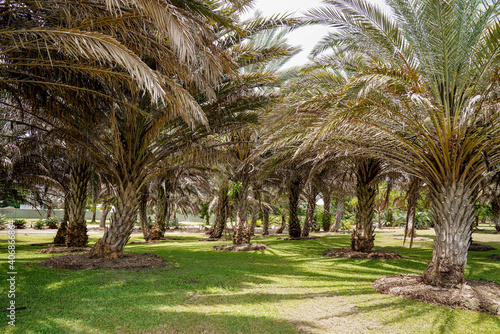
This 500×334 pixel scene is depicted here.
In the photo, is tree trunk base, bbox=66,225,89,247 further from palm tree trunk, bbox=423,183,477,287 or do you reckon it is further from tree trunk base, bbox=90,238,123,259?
palm tree trunk, bbox=423,183,477,287

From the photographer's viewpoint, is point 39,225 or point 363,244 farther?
point 39,225

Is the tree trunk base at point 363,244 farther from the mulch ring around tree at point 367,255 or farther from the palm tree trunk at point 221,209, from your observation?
the palm tree trunk at point 221,209

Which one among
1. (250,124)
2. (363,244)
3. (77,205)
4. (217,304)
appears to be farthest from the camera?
(77,205)

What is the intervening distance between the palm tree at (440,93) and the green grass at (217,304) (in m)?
1.58

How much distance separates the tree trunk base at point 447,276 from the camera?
16.9 feet

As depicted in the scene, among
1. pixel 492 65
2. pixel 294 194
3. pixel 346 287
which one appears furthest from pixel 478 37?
pixel 294 194

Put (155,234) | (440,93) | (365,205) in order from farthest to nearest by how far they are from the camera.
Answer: (155,234) < (365,205) < (440,93)

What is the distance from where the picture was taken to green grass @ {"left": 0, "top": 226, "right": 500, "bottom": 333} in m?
3.60

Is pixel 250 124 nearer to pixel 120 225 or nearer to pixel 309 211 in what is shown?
pixel 120 225

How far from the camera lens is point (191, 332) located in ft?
11.2

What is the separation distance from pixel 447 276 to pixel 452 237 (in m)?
0.68

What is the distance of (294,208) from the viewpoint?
16.9 meters

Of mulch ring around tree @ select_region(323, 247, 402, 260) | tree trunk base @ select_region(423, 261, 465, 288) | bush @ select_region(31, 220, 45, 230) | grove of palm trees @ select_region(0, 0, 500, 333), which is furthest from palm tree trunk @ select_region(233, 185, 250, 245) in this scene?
bush @ select_region(31, 220, 45, 230)

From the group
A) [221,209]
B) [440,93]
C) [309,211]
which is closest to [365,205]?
[440,93]
